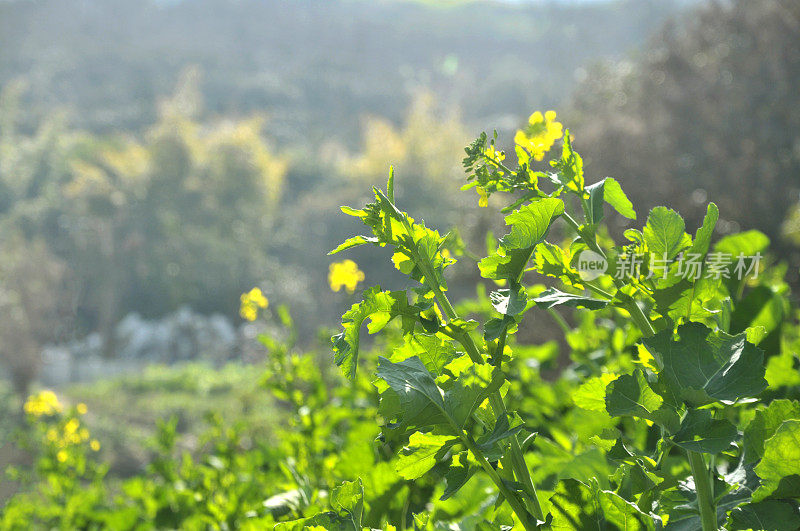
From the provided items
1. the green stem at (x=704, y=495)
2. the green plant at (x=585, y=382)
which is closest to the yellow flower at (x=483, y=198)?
the green plant at (x=585, y=382)

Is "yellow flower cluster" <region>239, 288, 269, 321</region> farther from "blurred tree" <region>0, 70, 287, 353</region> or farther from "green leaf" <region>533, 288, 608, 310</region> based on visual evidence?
"blurred tree" <region>0, 70, 287, 353</region>

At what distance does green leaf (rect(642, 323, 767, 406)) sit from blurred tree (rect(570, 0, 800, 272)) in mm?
4683

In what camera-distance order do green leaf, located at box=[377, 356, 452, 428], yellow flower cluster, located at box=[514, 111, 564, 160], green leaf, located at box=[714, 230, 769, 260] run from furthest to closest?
green leaf, located at box=[714, 230, 769, 260]
yellow flower cluster, located at box=[514, 111, 564, 160]
green leaf, located at box=[377, 356, 452, 428]

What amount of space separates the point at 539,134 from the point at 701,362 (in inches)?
10.9

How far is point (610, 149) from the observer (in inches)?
232

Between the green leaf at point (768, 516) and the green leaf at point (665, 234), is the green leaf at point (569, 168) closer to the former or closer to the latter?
the green leaf at point (665, 234)

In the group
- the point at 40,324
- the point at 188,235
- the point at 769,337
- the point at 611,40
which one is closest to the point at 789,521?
the point at 769,337

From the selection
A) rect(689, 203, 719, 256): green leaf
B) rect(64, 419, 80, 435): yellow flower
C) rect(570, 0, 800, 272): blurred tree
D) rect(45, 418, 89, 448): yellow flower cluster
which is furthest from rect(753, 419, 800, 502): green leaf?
rect(570, 0, 800, 272): blurred tree

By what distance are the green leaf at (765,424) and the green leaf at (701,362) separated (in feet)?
0.21

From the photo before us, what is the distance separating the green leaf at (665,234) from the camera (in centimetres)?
45

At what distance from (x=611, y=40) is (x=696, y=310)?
43.8 metres

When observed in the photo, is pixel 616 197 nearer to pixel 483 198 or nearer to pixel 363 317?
pixel 483 198

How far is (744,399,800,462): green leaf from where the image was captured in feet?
1.42

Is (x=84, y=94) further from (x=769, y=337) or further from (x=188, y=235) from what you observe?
(x=769, y=337)
